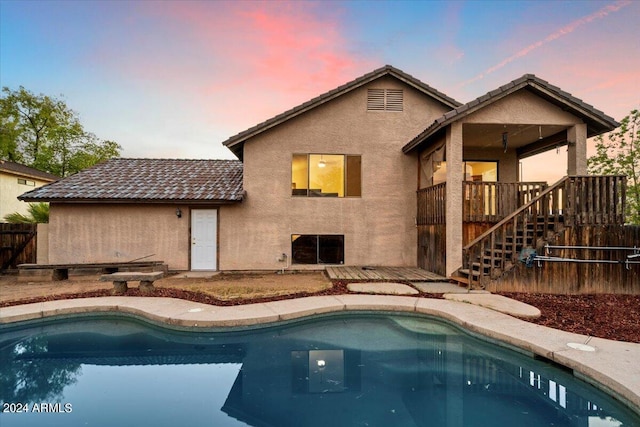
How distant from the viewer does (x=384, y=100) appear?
35.9ft

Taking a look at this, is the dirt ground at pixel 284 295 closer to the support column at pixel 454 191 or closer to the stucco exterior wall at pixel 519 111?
the support column at pixel 454 191

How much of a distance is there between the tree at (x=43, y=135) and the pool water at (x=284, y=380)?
31676 mm

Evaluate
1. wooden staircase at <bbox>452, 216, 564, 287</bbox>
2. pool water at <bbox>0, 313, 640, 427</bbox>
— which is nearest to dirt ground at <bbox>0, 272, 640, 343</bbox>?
wooden staircase at <bbox>452, 216, 564, 287</bbox>

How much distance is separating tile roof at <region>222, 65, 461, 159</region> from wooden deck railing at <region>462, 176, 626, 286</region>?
15.3ft

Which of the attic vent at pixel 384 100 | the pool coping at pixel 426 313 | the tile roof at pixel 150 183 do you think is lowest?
the pool coping at pixel 426 313

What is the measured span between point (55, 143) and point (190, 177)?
27.5 metres

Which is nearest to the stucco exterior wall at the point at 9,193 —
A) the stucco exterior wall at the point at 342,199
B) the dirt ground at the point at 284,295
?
the dirt ground at the point at 284,295

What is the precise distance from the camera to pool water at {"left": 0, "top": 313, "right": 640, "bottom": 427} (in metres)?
3.22

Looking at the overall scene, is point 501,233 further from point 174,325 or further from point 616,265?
point 174,325

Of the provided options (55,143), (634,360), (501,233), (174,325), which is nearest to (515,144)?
(501,233)

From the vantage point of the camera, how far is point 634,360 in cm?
383

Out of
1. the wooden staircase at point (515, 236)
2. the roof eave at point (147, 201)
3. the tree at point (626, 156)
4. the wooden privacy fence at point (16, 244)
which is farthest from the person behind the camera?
the tree at point (626, 156)

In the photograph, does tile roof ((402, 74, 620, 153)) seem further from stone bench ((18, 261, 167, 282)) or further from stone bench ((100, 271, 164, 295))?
stone bench ((18, 261, 167, 282))

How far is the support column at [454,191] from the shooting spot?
8344mm
